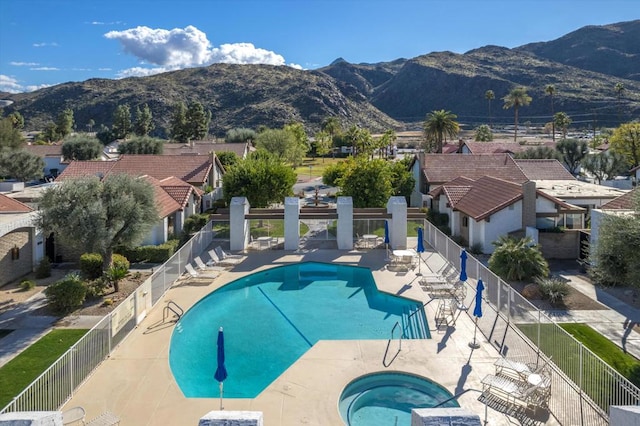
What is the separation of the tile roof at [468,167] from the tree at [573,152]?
1813 cm

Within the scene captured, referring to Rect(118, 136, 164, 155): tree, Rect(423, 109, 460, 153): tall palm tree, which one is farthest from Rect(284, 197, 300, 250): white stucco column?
Rect(423, 109, 460, 153): tall palm tree

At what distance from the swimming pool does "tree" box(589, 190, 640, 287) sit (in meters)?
6.28

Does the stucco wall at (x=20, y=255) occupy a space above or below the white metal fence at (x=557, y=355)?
above

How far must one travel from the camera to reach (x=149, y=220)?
20875 millimetres

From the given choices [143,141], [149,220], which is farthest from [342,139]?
[149,220]

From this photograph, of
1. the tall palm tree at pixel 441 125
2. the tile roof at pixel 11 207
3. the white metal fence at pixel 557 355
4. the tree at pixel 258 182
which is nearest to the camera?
the white metal fence at pixel 557 355

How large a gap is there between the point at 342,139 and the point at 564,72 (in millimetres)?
149634

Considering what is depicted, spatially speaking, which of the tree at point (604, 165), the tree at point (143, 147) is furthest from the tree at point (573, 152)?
the tree at point (143, 147)

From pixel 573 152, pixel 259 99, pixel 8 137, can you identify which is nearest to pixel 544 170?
pixel 573 152

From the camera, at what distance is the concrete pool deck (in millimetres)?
10438

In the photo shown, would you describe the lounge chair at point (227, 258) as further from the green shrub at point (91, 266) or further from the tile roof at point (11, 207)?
the tile roof at point (11, 207)

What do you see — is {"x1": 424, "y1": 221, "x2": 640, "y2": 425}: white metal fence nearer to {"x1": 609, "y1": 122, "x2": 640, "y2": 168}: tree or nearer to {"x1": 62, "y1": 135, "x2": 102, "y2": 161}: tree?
{"x1": 609, "y1": 122, "x2": 640, "y2": 168}: tree

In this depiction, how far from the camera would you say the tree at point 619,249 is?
13.7 m

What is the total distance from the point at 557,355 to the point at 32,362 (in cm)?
1487
